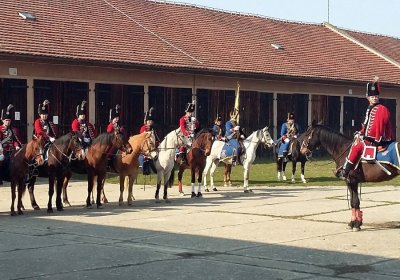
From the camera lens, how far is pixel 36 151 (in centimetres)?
1691

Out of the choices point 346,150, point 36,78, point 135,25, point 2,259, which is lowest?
point 2,259

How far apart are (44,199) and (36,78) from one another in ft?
27.1

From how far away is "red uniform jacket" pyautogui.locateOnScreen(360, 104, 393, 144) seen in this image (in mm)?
13625

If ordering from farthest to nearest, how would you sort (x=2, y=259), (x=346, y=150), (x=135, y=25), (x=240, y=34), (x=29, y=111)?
(x=240, y=34), (x=135, y=25), (x=29, y=111), (x=346, y=150), (x=2, y=259)

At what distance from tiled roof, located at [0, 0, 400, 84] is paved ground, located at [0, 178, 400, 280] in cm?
1067

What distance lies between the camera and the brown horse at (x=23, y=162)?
16891 mm

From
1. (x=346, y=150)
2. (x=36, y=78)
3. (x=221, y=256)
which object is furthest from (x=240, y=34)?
(x=221, y=256)

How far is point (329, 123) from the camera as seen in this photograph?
40.6m

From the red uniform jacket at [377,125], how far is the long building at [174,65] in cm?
1555

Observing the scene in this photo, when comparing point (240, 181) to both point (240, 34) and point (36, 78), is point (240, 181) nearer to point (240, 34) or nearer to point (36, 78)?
point (36, 78)

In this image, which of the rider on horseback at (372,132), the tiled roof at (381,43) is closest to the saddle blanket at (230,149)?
the rider on horseback at (372,132)

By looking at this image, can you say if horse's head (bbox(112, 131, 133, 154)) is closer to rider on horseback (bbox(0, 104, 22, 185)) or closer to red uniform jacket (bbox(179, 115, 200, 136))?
rider on horseback (bbox(0, 104, 22, 185))

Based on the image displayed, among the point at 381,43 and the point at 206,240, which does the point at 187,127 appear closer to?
the point at 206,240

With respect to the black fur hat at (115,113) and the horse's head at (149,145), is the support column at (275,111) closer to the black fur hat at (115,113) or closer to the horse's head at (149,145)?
the black fur hat at (115,113)
